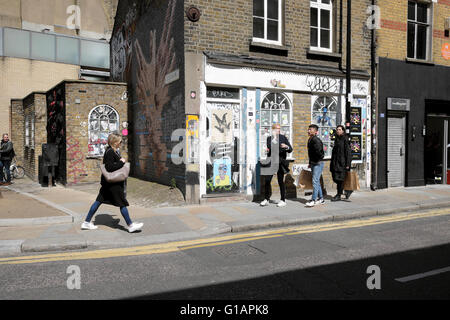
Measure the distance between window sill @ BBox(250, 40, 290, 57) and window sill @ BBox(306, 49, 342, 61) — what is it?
2.72 ft

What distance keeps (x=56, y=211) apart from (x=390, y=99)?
1080 centimetres

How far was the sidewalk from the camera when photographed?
18.7 ft

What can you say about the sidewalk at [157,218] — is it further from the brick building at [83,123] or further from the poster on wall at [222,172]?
the brick building at [83,123]

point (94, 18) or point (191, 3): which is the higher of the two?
point (94, 18)

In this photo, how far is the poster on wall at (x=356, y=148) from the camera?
1166cm

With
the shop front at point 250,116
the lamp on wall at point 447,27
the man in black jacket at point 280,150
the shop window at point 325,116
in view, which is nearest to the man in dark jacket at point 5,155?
the shop front at point 250,116

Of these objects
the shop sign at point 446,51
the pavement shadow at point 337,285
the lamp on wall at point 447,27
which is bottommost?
the pavement shadow at point 337,285

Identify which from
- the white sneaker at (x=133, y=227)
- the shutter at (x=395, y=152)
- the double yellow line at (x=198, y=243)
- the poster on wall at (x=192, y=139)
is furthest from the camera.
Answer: the shutter at (x=395, y=152)

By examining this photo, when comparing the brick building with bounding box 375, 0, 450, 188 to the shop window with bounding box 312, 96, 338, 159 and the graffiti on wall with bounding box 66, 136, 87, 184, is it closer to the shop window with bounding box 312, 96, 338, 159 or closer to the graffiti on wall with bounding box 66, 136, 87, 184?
the shop window with bounding box 312, 96, 338, 159

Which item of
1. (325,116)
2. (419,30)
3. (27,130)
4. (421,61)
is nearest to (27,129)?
(27,130)

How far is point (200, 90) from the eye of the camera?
9125mm

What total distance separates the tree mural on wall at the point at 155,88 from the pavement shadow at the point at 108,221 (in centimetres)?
330

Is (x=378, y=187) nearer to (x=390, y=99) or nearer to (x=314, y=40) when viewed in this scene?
(x=390, y=99)
